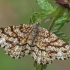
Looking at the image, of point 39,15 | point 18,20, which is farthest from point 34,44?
point 18,20

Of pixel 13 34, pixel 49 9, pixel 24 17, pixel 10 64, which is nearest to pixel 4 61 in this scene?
A: pixel 10 64

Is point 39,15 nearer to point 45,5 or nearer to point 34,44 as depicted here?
point 45,5

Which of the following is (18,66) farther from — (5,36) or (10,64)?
(5,36)

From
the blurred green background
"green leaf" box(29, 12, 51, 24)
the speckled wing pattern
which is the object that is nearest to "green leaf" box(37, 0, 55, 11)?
"green leaf" box(29, 12, 51, 24)

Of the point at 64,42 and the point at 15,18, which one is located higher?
the point at 15,18

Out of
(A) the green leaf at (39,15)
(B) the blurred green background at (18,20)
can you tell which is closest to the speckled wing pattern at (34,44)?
(A) the green leaf at (39,15)

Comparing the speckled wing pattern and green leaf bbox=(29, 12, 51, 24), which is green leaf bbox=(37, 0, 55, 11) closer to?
green leaf bbox=(29, 12, 51, 24)
